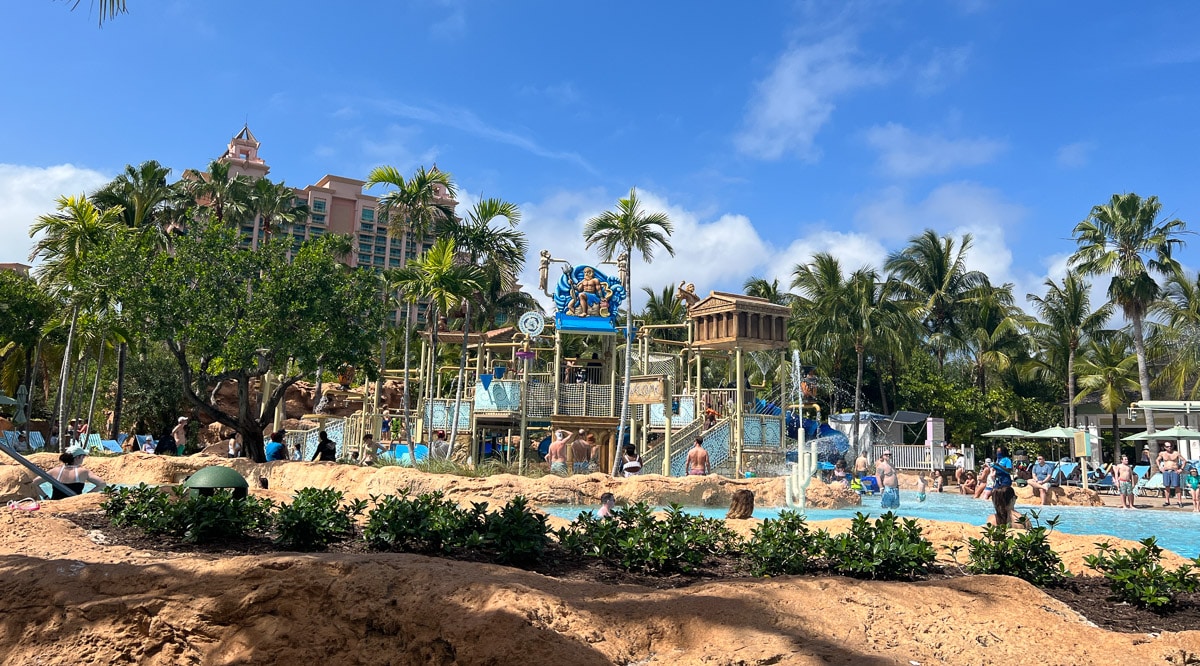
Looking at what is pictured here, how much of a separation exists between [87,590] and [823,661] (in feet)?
14.4

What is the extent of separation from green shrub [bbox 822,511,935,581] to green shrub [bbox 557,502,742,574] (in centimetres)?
102

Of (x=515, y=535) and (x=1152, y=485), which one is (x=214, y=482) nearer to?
(x=515, y=535)

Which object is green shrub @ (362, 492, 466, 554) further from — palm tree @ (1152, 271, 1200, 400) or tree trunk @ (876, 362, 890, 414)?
tree trunk @ (876, 362, 890, 414)

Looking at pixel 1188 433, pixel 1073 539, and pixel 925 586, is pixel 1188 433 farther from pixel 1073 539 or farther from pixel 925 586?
pixel 925 586

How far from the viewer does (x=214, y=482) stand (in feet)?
26.2

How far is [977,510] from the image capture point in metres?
19.6

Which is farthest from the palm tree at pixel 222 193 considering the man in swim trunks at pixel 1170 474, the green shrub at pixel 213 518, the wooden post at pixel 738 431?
the man in swim trunks at pixel 1170 474

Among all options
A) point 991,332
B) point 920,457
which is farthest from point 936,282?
point 920,457

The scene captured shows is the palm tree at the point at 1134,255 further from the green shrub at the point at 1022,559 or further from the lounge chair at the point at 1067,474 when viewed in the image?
the green shrub at the point at 1022,559

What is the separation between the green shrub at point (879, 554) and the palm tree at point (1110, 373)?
3551cm

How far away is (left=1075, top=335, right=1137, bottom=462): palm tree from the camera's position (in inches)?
1487

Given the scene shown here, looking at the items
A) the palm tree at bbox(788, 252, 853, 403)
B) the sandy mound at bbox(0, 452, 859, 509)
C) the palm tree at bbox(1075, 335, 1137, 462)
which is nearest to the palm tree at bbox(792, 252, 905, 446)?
the palm tree at bbox(788, 252, 853, 403)

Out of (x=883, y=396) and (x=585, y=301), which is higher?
(x=585, y=301)

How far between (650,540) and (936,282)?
4258cm
